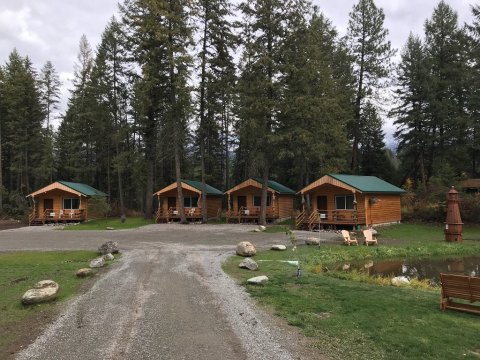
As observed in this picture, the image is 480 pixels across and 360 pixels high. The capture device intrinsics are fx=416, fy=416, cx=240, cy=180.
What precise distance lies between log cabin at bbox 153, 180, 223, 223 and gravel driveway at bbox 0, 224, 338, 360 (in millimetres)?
22290

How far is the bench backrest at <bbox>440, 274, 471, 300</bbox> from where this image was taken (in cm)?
811

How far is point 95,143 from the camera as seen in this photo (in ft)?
155

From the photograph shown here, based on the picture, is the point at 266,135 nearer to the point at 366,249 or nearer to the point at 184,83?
the point at 184,83

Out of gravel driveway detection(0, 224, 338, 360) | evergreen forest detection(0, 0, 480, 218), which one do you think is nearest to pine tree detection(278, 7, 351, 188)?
evergreen forest detection(0, 0, 480, 218)

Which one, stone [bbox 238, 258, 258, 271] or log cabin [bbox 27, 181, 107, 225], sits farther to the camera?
log cabin [bbox 27, 181, 107, 225]

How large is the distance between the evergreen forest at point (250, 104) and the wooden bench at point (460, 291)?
19921 mm

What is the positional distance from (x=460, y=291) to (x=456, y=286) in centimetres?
11

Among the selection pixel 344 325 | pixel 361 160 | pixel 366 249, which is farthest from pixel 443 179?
pixel 344 325

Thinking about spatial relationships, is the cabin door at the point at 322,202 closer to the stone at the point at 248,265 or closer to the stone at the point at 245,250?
the stone at the point at 245,250

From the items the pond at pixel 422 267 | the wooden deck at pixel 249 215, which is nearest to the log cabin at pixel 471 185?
the wooden deck at pixel 249 215

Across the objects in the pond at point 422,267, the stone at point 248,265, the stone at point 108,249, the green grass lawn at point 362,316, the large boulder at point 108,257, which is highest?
the stone at point 108,249

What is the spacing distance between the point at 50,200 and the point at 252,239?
24958 millimetres

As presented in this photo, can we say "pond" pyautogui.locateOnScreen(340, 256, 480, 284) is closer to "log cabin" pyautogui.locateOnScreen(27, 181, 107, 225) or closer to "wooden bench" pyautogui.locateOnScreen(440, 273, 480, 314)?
"wooden bench" pyautogui.locateOnScreen(440, 273, 480, 314)

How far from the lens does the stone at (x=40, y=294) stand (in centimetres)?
869
